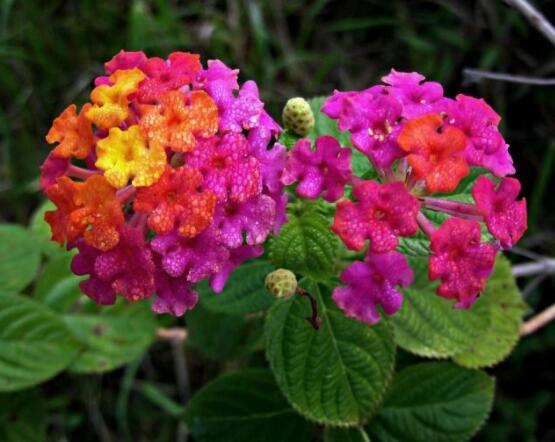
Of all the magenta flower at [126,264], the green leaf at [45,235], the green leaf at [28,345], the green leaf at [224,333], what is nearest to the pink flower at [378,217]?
the magenta flower at [126,264]

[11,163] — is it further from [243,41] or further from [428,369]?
[428,369]

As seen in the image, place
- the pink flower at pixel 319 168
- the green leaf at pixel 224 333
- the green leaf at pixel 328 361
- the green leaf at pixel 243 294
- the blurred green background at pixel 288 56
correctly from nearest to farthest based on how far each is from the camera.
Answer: the pink flower at pixel 319 168, the green leaf at pixel 328 361, the green leaf at pixel 243 294, the green leaf at pixel 224 333, the blurred green background at pixel 288 56

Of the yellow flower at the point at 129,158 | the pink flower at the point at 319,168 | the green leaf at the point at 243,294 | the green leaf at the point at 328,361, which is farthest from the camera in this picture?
the green leaf at the point at 243,294

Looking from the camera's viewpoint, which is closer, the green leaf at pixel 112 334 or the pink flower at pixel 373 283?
the pink flower at pixel 373 283

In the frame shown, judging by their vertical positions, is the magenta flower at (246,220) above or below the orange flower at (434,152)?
below

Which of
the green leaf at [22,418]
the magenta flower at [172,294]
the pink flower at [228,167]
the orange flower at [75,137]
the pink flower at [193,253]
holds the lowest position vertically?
the green leaf at [22,418]

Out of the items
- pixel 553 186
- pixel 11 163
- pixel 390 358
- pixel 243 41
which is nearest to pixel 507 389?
pixel 553 186

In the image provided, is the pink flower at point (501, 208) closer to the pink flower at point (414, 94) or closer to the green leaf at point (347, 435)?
the pink flower at point (414, 94)

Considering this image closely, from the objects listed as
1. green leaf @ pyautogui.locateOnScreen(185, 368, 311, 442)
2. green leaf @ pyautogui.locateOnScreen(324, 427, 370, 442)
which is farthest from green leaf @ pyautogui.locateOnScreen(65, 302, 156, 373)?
green leaf @ pyautogui.locateOnScreen(324, 427, 370, 442)

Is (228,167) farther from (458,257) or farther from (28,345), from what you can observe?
(28,345)
